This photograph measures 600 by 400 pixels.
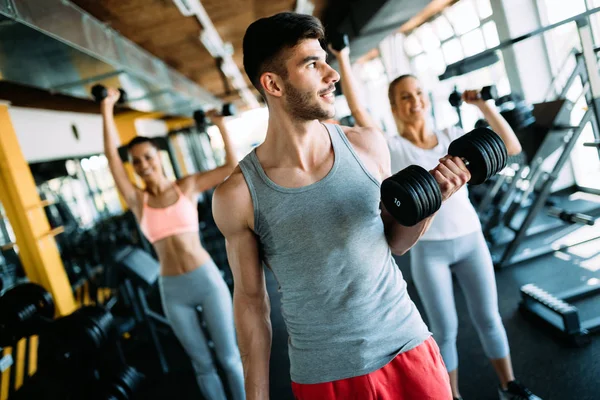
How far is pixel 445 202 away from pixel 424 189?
0.94 meters

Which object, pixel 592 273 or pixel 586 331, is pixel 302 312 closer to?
pixel 586 331

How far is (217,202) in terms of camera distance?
3.37 ft

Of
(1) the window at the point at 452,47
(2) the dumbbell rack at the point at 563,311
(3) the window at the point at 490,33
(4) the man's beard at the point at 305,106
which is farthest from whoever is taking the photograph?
(1) the window at the point at 452,47

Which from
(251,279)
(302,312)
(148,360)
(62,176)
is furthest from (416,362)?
(62,176)

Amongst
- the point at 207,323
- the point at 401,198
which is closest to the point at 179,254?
the point at 207,323

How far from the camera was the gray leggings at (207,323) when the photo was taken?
2.03 metres

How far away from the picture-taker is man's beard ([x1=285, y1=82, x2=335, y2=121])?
0.97 metres

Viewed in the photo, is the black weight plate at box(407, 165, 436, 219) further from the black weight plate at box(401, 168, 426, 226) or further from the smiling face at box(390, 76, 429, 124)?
the smiling face at box(390, 76, 429, 124)

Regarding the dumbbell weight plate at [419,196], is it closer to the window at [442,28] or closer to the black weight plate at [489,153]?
the black weight plate at [489,153]

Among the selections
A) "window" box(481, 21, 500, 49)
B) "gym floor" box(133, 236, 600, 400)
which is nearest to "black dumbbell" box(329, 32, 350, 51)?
"gym floor" box(133, 236, 600, 400)

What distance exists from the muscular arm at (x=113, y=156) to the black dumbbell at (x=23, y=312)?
774mm

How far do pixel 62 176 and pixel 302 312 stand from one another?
5768mm

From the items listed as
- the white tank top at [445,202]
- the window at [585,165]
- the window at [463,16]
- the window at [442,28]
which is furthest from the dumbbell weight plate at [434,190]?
the window at [442,28]

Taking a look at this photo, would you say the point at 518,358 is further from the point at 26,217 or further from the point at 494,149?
the point at 26,217
